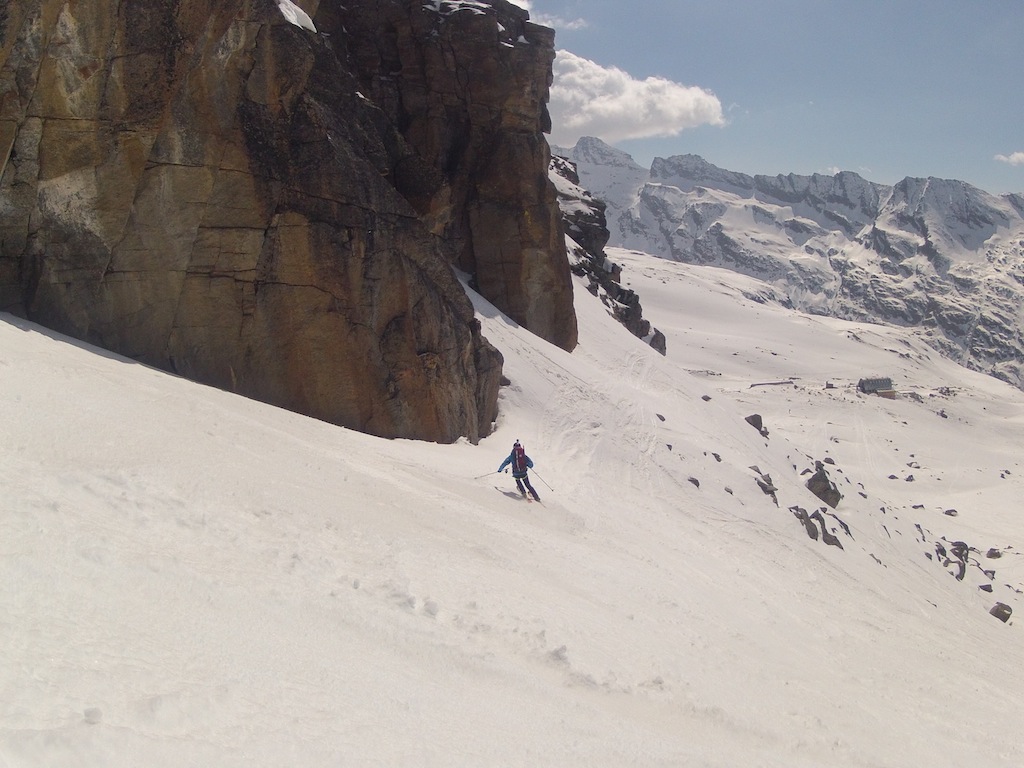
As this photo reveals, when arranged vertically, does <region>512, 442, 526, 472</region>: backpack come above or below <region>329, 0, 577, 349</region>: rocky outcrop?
below

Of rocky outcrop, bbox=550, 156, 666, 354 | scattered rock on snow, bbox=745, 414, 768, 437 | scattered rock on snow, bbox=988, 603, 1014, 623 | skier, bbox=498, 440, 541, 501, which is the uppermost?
rocky outcrop, bbox=550, 156, 666, 354

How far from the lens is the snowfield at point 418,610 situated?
18.1ft

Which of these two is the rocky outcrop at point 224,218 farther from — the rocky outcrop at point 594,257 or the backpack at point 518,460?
the rocky outcrop at point 594,257

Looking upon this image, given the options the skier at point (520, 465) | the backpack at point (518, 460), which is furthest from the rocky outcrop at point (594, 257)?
the backpack at point (518, 460)

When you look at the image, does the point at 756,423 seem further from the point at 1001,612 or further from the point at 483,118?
the point at 483,118

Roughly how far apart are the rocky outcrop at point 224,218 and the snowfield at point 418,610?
6.14 ft


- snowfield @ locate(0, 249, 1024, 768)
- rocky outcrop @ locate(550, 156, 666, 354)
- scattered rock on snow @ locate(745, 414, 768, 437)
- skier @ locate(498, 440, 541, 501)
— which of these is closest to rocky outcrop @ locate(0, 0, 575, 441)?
snowfield @ locate(0, 249, 1024, 768)

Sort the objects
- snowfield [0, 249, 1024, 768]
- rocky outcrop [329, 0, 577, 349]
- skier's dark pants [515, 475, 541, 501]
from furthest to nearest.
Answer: rocky outcrop [329, 0, 577, 349]
skier's dark pants [515, 475, 541, 501]
snowfield [0, 249, 1024, 768]

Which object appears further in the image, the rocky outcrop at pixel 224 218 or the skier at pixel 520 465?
the skier at pixel 520 465

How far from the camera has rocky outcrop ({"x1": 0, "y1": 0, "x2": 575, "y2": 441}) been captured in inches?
587

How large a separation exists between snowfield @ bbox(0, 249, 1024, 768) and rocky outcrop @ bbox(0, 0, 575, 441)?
1872 millimetres

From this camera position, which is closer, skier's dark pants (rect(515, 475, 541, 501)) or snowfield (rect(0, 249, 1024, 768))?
snowfield (rect(0, 249, 1024, 768))

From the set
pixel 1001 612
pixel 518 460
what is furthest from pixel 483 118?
pixel 1001 612

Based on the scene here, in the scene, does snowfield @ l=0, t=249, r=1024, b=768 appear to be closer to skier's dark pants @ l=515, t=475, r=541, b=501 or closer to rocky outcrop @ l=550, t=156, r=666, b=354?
skier's dark pants @ l=515, t=475, r=541, b=501
